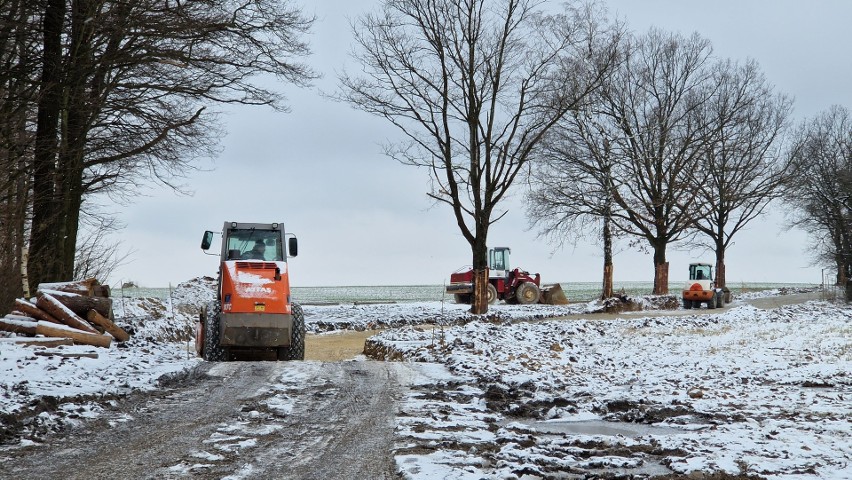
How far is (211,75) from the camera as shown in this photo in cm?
2009

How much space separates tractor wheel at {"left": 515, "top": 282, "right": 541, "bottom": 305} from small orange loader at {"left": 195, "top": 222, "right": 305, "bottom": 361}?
23.4 m

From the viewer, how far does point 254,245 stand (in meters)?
16.5

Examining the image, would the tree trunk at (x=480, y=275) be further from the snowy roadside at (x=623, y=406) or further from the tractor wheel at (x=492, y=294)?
the tractor wheel at (x=492, y=294)

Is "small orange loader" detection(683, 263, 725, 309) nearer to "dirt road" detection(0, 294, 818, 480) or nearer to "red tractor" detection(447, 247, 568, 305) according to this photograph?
"red tractor" detection(447, 247, 568, 305)

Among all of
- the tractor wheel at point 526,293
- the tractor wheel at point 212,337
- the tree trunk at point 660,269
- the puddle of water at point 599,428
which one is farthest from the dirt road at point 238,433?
the tree trunk at point 660,269

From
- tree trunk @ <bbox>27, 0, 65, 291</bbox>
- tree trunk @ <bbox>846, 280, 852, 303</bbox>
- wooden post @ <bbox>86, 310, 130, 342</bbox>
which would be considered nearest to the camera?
wooden post @ <bbox>86, 310, 130, 342</bbox>

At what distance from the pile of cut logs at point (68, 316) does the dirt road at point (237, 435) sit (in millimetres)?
4141

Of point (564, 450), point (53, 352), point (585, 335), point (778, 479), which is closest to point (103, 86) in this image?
point (53, 352)

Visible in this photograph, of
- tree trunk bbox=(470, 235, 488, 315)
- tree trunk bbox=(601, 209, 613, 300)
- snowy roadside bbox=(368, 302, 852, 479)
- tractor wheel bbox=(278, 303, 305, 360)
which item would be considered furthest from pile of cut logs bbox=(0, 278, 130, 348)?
tree trunk bbox=(601, 209, 613, 300)

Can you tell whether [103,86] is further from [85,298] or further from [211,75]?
[85,298]

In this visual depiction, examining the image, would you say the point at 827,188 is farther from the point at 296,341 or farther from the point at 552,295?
the point at 296,341

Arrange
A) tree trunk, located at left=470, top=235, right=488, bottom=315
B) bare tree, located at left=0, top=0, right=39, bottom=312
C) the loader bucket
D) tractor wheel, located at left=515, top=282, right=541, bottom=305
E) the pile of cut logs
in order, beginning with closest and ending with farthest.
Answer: the pile of cut logs → bare tree, located at left=0, top=0, right=39, bottom=312 → tree trunk, located at left=470, top=235, right=488, bottom=315 → tractor wheel, located at left=515, top=282, right=541, bottom=305 → the loader bucket

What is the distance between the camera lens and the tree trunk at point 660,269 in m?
41.0

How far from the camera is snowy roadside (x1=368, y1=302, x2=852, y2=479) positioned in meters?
7.05
